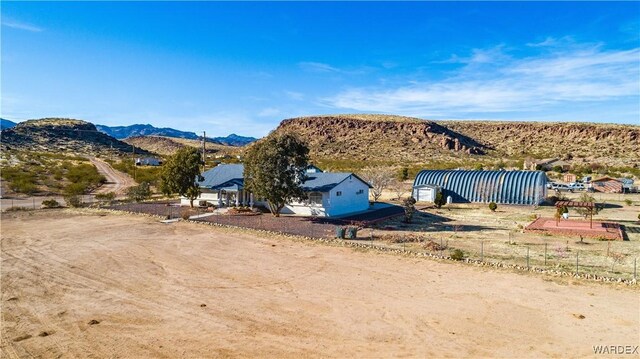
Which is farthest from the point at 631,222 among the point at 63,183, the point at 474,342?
the point at 63,183

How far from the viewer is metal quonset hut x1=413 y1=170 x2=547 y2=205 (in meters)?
52.2

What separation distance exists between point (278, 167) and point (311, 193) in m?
5.97

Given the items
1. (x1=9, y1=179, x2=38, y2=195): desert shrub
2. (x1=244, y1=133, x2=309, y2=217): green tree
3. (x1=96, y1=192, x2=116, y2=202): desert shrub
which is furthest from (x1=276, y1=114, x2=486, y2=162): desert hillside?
(x1=244, y1=133, x2=309, y2=217): green tree

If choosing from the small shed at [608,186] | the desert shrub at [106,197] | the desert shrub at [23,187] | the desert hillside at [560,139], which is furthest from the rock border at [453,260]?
the desert hillside at [560,139]

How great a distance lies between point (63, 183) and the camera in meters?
68.8

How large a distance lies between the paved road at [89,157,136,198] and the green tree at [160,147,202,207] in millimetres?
21279

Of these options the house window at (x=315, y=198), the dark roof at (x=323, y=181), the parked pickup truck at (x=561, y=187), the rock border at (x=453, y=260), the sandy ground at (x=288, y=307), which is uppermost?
the dark roof at (x=323, y=181)

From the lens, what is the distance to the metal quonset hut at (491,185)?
52.2m

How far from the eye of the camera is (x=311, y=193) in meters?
40.8

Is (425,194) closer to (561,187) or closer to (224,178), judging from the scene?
(224,178)

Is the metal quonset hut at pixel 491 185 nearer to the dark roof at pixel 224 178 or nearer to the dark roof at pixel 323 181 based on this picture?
the dark roof at pixel 323 181

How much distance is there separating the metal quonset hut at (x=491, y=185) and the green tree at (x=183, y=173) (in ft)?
95.7

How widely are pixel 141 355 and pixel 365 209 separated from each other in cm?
3514

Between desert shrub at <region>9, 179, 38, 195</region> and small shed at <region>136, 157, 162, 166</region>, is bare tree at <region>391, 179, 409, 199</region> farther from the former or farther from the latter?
small shed at <region>136, 157, 162, 166</region>
